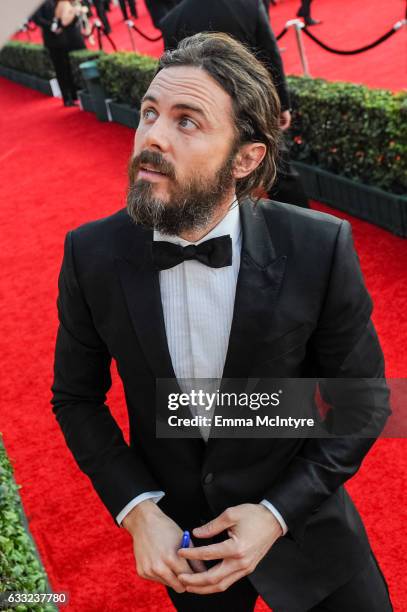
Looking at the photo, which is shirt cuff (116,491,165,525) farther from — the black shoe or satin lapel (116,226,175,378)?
the black shoe

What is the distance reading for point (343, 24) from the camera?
47.7 feet

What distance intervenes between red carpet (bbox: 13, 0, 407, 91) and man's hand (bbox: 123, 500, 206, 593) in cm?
876

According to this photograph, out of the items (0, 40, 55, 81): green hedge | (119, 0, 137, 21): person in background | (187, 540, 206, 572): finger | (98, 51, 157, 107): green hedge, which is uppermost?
(187, 540, 206, 572): finger

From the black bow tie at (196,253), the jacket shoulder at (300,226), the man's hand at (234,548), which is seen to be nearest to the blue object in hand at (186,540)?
the man's hand at (234,548)

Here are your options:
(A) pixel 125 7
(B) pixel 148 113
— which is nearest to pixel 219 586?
(B) pixel 148 113

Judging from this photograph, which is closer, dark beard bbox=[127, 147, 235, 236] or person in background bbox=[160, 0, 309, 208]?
dark beard bbox=[127, 147, 235, 236]

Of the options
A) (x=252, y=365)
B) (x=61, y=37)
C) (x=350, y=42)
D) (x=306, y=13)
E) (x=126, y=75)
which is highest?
(x=252, y=365)

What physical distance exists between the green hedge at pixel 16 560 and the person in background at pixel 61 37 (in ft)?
36.5

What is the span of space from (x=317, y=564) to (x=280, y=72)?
402 cm

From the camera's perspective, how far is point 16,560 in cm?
285

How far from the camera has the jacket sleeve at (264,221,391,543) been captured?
7.05ft

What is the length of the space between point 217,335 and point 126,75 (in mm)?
9556

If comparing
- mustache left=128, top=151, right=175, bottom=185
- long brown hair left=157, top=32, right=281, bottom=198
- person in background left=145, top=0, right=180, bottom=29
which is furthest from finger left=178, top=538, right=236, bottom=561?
person in background left=145, top=0, right=180, bottom=29

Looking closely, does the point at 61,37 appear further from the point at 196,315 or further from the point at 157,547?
the point at 157,547
